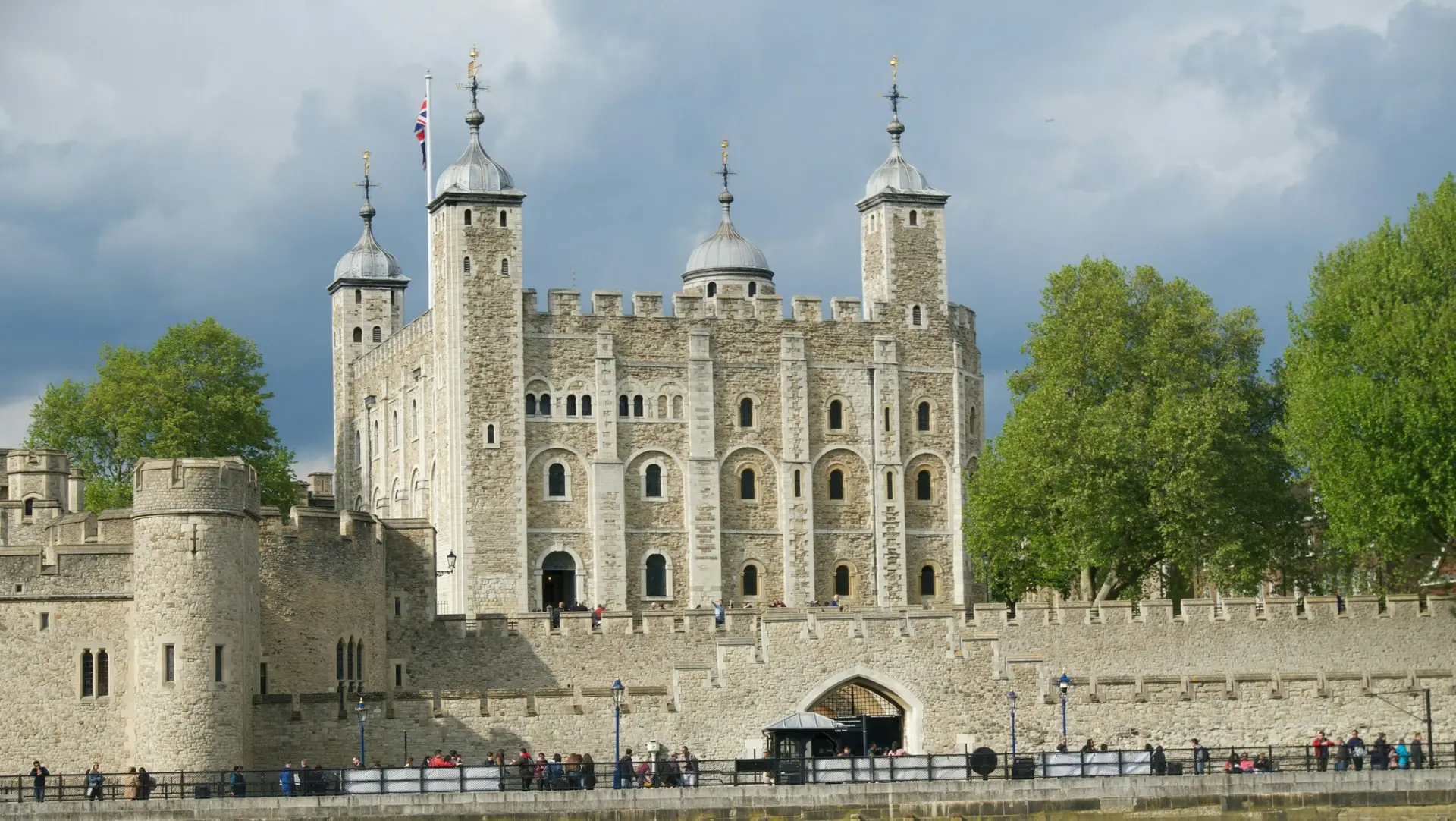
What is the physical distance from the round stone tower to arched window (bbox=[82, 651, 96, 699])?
Result: 3.09 ft

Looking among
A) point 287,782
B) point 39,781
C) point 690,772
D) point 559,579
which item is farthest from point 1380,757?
point 559,579

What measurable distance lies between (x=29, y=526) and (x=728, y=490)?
21.9m

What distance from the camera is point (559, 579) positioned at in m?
74.9

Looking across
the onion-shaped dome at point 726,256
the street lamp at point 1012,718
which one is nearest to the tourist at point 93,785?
the street lamp at point 1012,718

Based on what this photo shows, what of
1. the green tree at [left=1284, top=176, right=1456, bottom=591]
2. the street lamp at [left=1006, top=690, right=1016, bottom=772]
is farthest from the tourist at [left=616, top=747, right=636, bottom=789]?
the green tree at [left=1284, top=176, right=1456, bottom=591]

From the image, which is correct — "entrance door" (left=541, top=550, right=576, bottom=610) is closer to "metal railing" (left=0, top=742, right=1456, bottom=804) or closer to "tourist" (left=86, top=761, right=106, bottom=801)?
"metal railing" (left=0, top=742, right=1456, bottom=804)

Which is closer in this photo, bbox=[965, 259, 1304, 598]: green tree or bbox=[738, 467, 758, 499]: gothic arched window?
bbox=[965, 259, 1304, 598]: green tree

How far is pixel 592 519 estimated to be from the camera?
75.2 m

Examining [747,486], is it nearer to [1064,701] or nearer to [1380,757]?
[1064,701]

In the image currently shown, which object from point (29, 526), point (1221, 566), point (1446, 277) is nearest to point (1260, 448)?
point (1221, 566)

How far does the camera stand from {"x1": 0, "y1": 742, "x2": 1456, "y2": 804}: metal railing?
45.5 m

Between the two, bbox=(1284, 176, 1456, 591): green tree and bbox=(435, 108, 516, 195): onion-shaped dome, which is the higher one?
bbox=(435, 108, 516, 195): onion-shaped dome

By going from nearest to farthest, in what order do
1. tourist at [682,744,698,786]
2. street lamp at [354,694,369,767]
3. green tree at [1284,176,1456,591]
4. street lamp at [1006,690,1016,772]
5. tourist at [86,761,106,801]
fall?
tourist at [86,761,106,801] < tourist at [682,744,698,786] < street lamp at [354,694,369,767] < street lamp at [1006,690,1016,772] < green tree at [1284,176,1456,591]

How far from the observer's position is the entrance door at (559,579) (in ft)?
245
